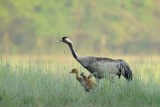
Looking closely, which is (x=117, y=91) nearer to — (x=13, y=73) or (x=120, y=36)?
(x=13, y=73)

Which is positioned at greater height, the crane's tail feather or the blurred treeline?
the blurred treeline

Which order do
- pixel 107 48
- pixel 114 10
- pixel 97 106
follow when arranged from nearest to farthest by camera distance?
pixel 97 106 < pixel 107 48 < pixel 114 10

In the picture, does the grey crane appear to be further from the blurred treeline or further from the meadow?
the blurred treeline

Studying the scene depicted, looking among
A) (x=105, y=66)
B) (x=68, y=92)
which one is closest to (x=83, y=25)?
(x=105, y=66)

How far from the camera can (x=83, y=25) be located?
34.7 metres

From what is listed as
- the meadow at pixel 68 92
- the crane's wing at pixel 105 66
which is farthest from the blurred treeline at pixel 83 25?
the meadow at pixel 68 92

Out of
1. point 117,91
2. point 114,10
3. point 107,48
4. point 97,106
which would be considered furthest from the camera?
point 114,10

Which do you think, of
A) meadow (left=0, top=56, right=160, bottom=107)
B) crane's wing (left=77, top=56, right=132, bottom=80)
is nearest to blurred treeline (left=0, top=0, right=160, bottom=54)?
crane's wing (left=77, top=56, right=132, bottom=80)

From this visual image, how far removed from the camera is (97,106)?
6.73 meters

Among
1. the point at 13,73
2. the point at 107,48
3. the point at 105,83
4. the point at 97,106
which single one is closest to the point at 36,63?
the point at 13,73

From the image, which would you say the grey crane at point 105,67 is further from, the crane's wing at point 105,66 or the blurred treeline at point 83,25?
the blurred treeline at point 83,25

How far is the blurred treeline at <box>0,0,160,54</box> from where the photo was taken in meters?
32.5

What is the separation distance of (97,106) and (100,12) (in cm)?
2903

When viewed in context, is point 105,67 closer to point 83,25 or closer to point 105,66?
point 105,66
